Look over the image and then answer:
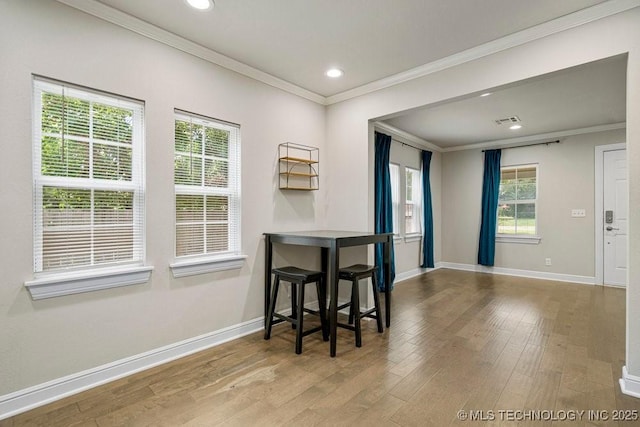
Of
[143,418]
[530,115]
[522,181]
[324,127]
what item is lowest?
[143,418]

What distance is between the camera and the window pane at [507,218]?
19.7ft

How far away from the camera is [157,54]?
2479 mm

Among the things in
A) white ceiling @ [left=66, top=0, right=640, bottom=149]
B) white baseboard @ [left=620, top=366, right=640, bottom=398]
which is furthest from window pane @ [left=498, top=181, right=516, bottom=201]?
white baseboard @ [left=620, top=366, right=640, bottom=398]

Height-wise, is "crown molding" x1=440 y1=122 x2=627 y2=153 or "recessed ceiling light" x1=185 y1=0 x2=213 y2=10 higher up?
"recessed ceiling light" x1=185 y1=0 x2=213 y2=10

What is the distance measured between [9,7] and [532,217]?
277 inches

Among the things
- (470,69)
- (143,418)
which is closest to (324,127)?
(470,69)

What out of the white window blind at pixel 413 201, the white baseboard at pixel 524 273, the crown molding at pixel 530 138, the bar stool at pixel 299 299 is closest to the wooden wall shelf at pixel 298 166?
the bar stool at pixel 299 299

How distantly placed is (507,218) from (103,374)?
6.47 meters

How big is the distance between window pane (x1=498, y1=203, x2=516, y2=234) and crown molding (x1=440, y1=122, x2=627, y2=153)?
3.74 feet

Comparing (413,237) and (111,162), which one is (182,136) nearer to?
(111,162)

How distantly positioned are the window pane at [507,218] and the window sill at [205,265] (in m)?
5.24

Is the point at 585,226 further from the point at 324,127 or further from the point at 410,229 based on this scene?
the point at 324,127

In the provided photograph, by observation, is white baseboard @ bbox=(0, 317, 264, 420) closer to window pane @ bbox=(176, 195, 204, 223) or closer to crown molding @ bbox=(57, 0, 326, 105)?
window pane @ bbox=(176, 195, 204, 223)

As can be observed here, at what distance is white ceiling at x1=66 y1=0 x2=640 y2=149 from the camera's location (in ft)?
7.14
